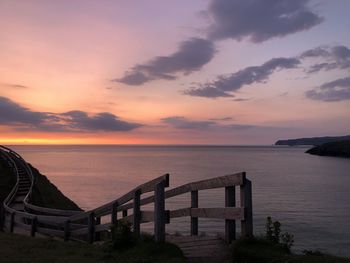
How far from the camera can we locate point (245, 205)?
Answer: 7.78 m

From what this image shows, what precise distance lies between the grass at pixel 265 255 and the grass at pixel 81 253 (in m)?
1.03

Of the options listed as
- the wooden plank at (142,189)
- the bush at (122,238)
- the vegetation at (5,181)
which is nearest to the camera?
the wooden plank at (142,189)

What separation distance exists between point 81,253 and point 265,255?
408cm

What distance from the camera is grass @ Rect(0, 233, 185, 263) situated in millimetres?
7801

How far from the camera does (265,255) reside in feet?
23.1

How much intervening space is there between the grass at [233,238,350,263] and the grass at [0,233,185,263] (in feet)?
3.39

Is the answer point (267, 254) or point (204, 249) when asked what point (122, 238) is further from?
point (267, 254)

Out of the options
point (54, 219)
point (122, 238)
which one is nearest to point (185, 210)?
point (122, 238)

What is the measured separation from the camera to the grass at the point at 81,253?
780 cm

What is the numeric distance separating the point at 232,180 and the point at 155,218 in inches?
68.0

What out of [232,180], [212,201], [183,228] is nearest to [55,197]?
[183,228]

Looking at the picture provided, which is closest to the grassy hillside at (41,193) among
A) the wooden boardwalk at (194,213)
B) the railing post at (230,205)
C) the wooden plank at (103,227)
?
the wooden plank at (103,227)

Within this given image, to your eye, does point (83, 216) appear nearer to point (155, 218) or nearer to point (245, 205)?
point (155, 218)

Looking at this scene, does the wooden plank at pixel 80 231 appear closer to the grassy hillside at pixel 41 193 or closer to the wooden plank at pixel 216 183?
the wooden plank at pixel 216 183
